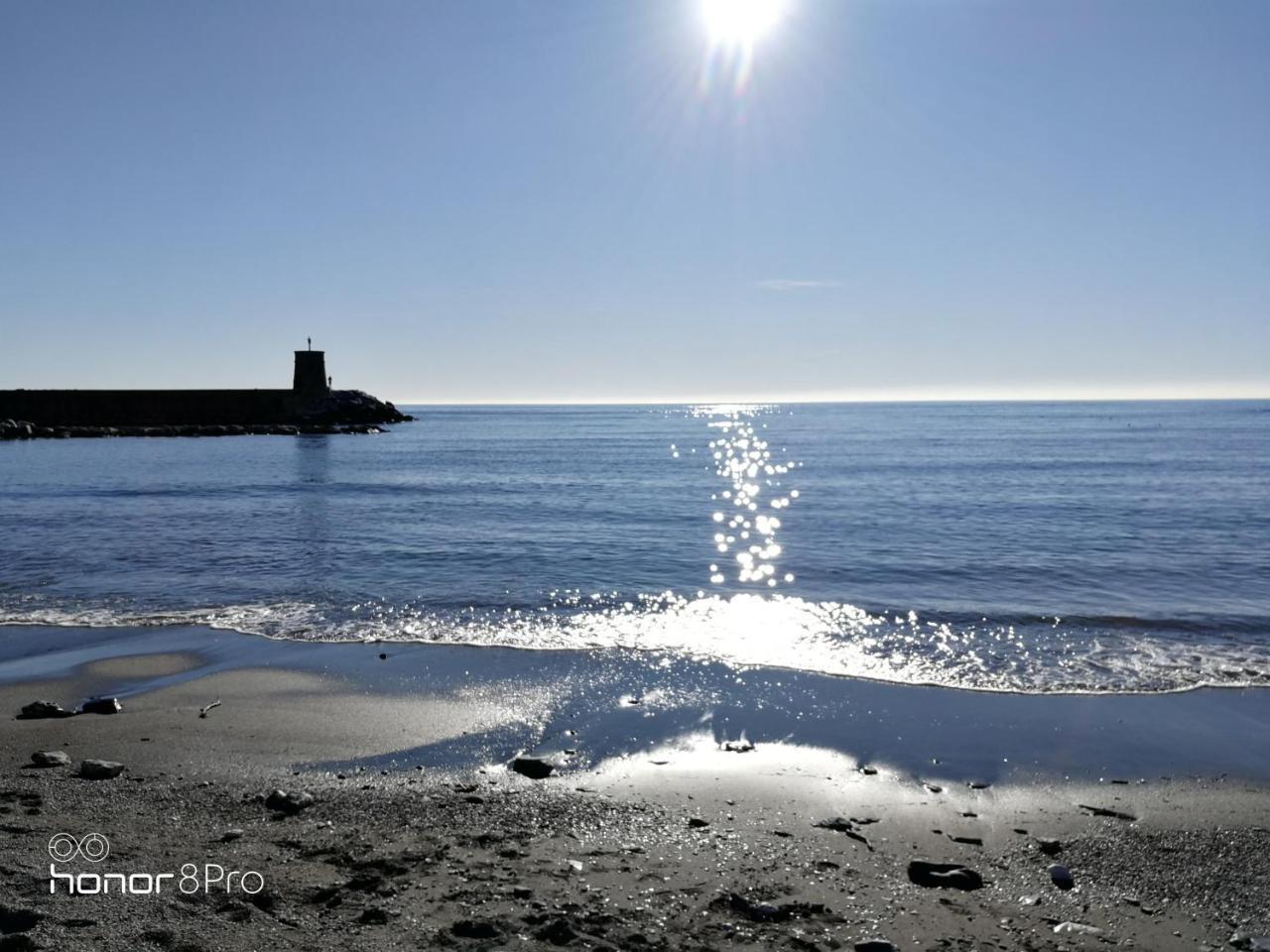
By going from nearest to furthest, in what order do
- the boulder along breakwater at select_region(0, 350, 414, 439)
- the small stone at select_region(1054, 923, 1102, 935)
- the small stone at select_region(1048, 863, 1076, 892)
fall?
the small stone at select_region(1054, 923, 1102, 935) → the small stone at select_region(1048, 863, 1076, 892) → the boulder along breakwater at select_region(0, 350, 414, 439)

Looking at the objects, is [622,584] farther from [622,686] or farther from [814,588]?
[622,686]

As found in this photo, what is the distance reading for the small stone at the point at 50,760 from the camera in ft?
24.3

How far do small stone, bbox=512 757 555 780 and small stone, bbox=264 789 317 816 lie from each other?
1.71 meters

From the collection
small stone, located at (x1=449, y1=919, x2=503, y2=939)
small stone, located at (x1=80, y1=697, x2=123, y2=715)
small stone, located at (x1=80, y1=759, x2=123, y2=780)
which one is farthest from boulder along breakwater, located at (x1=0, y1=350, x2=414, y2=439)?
small stone, located at (x1=449, y1=919, x2=503, y2=939)

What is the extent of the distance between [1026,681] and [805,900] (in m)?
6.62

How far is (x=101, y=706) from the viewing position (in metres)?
9.16

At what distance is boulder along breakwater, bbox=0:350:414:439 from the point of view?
8575 centimetres

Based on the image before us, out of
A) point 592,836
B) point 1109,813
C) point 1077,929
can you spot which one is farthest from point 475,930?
point 1109,813

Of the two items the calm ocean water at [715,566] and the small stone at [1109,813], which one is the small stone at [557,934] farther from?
the calm ocean water at [715,566]

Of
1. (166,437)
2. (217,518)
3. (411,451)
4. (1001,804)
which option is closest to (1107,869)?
(1001,804)

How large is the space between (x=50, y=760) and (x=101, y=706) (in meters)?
1.83

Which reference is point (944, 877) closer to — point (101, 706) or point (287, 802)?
point (287, 802)

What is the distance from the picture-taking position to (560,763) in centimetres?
771

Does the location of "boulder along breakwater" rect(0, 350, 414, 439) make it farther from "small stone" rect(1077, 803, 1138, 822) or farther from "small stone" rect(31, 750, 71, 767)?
"small stone" rect(1077, 803, 1138, 822)
